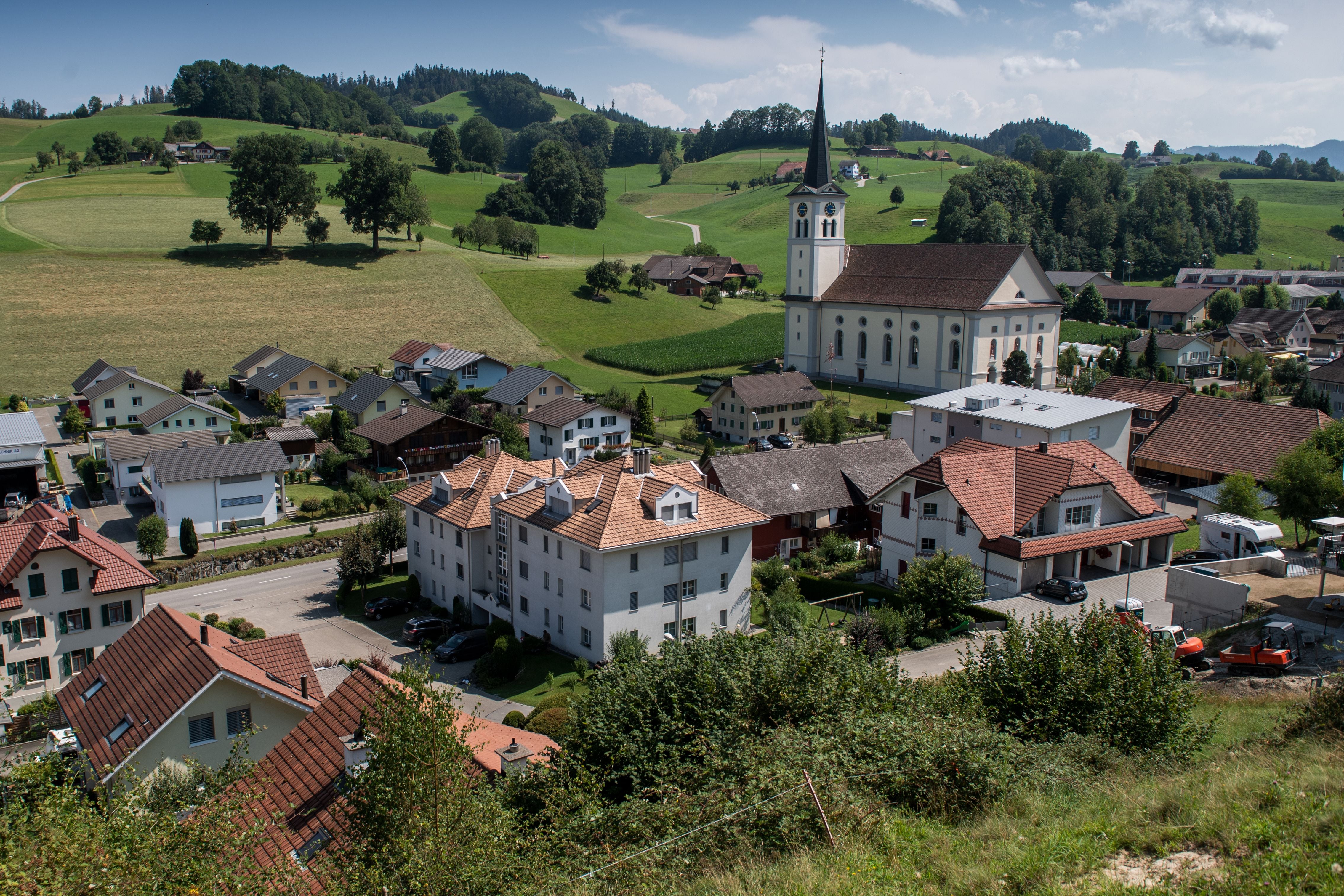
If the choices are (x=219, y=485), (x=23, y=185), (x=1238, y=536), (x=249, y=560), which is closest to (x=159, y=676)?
(x=249, y=560)

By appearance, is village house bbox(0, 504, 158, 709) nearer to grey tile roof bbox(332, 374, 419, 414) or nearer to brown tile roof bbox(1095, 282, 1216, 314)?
grey tile roof bbox(332, 374, 419, 414)

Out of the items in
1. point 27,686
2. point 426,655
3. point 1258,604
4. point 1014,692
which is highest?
point 426,655

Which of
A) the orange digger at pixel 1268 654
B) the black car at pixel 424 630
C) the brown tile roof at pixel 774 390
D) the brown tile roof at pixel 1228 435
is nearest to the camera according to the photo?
the orange digger at pixel 1268 654

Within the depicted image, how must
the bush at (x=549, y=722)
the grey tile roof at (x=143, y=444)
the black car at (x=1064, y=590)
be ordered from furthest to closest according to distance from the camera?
the grey tile roof at (x=143, y=444), the black car at (x=1064, y=590), the bush at (x=549, y=722)

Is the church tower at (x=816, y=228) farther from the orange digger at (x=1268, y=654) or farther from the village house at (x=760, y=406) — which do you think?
the orange digger at (x=1268, y=654)

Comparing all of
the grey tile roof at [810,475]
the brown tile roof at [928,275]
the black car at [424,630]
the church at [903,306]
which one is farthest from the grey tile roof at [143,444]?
the brown tile roof at [928,275]

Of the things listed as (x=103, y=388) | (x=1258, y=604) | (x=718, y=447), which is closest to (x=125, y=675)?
(x=1258, y=604)

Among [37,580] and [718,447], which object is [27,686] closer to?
[37,580]
